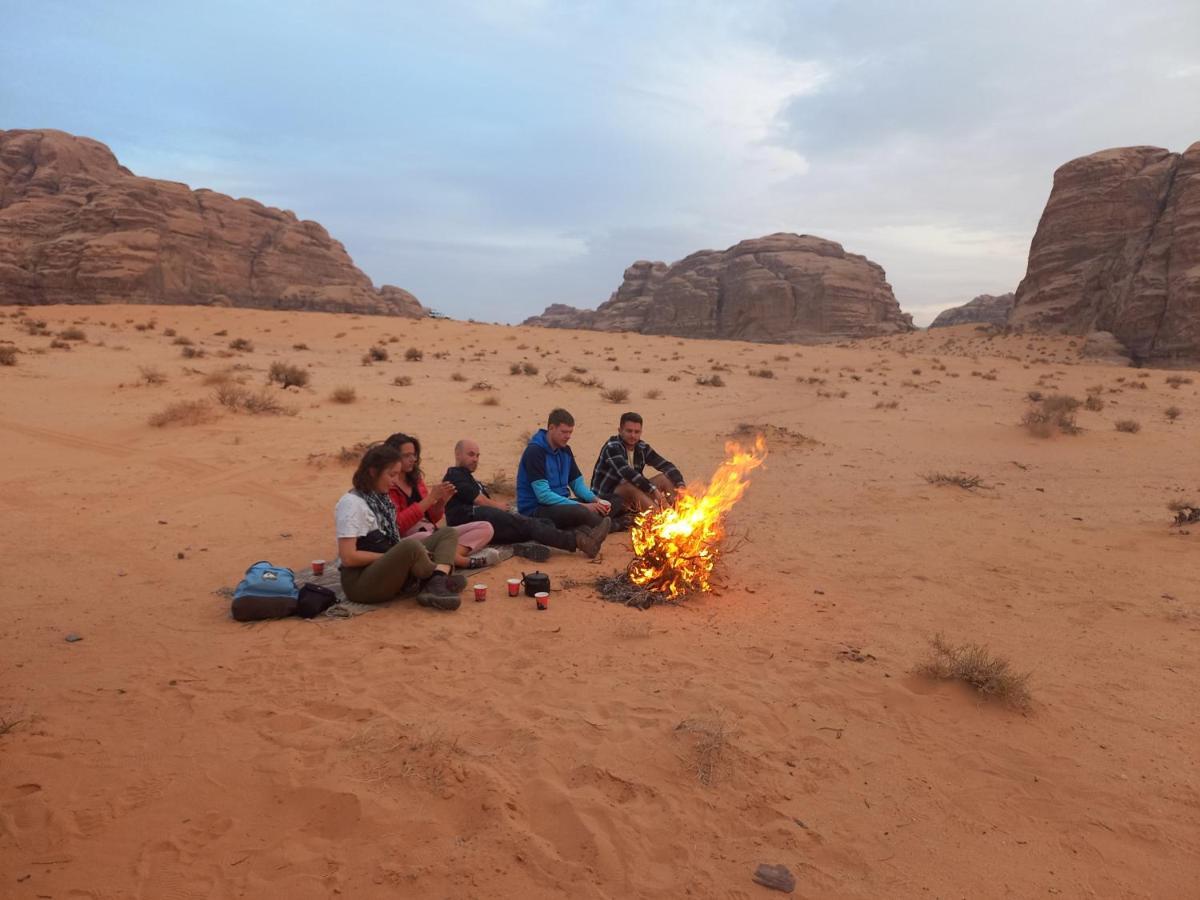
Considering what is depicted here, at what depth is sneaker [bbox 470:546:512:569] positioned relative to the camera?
20.8 feet

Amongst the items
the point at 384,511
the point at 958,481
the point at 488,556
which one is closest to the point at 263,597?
the point at 384,511

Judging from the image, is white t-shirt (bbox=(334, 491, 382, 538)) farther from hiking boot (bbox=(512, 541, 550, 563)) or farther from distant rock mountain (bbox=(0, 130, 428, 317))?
distant rock mountain (bbox=(0, 130, 428, 317))

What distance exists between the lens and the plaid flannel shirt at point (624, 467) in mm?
7371

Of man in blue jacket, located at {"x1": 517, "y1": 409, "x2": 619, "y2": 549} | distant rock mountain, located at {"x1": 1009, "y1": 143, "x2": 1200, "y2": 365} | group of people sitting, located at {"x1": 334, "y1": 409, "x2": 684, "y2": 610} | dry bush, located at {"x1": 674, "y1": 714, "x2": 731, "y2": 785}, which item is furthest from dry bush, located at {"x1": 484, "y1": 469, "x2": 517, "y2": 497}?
distant rock mountain, located at {"x1": 1009, "y1": 143, "x2": 1200, "y2": 365}

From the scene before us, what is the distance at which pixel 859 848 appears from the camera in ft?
9.76

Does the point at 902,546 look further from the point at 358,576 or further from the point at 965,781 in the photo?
the point at 358,576

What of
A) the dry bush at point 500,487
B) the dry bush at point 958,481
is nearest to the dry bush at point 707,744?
the dry bush at point 500,487

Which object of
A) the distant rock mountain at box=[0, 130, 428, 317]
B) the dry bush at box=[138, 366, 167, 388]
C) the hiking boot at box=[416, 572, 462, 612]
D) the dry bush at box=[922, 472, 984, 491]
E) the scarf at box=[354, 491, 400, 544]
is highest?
the distant rock mountain at box=[0, 130, 428, 317]

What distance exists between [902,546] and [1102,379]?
2566 cm

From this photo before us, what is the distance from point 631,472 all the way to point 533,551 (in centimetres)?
146

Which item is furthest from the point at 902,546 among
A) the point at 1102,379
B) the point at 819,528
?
the point at 1102,379

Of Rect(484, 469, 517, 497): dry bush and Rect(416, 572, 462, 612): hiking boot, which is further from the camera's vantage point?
Rect(484, 469, 517, 497): dry bush

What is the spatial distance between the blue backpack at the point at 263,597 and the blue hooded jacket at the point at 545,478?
255cm

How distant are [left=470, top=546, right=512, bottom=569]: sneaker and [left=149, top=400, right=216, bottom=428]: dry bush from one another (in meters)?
8.07
